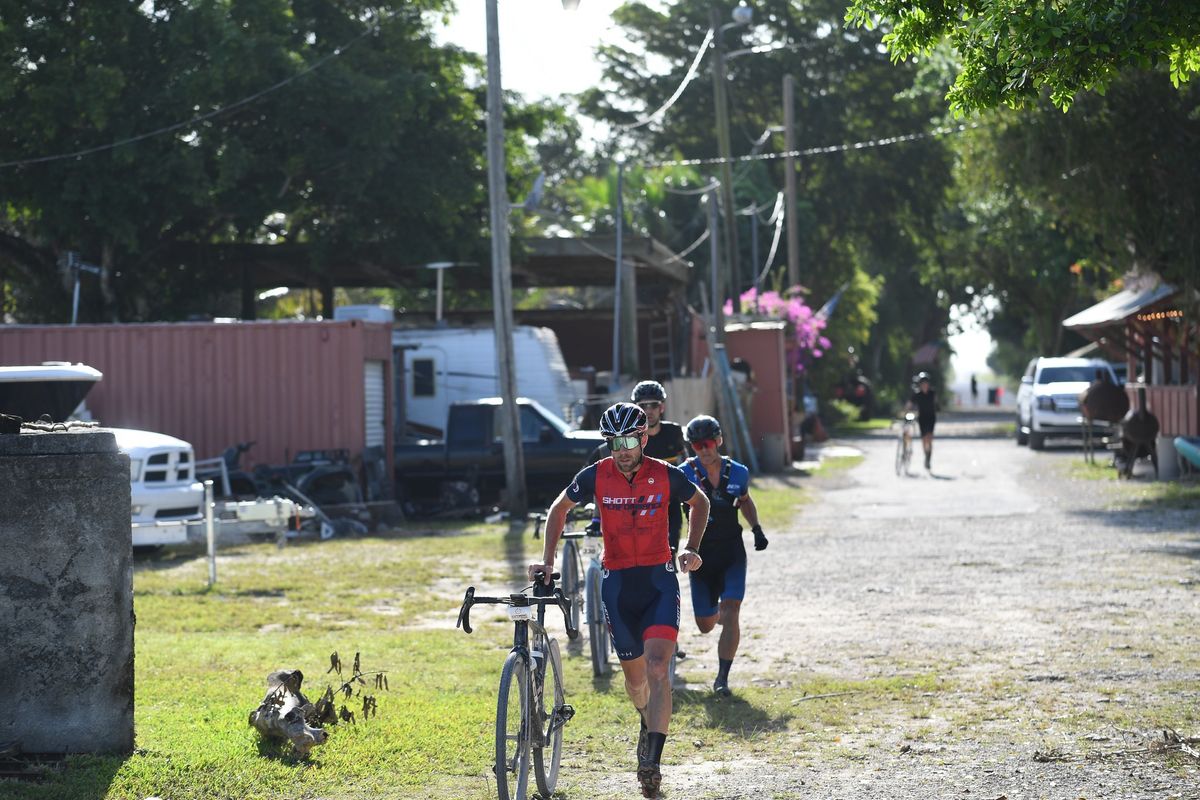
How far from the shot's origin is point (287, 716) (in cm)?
873

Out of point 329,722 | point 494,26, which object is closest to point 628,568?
point 329,722

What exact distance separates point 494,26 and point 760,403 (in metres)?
14.5

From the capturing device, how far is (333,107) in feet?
96.3

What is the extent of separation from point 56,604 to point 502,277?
15278 mm

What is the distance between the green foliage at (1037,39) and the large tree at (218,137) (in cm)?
2016

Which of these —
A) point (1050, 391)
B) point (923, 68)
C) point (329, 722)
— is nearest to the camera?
point (329, 722)

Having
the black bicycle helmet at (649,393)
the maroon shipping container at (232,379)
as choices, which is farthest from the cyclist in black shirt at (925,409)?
the black bicycle helmet at (649,393)

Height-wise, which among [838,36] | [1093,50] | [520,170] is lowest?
[1093,50]

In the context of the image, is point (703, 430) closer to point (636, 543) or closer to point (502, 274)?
point (636, 543)

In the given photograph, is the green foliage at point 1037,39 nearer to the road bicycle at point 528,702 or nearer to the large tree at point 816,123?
the road bicycle at point 528,702

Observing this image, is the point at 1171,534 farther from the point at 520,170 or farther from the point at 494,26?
the point at 520,170

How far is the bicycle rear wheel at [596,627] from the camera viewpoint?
1110cm

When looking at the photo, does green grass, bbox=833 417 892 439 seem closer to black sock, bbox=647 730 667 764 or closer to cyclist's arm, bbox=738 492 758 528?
cyclist's arm, bbox=738 492 758 528

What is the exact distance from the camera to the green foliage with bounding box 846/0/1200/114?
815cm
